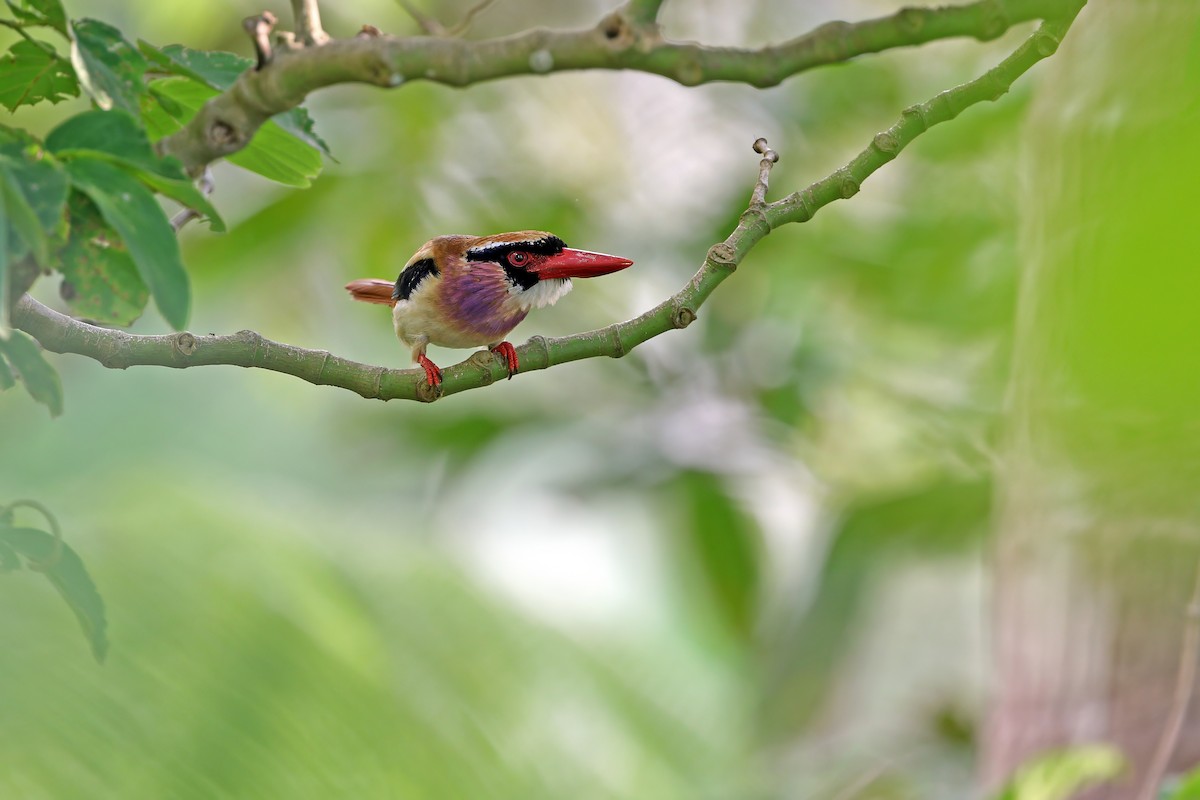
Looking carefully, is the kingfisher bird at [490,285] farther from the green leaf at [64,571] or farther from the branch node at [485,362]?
the green leaf at [64,571]

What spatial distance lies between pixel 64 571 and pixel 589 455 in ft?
7.91

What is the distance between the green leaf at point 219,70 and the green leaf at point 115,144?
175 mm

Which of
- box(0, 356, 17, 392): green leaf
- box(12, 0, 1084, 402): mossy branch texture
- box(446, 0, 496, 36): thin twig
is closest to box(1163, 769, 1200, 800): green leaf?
box(12, 0, 1084, 402): mossy branch texture

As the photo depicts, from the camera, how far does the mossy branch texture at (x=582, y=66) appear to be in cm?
77

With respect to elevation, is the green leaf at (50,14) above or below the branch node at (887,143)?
below

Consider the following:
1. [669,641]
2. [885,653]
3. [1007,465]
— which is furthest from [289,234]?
[885,653]

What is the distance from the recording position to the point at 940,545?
342 centimetres

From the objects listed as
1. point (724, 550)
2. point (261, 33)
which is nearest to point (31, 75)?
point (261, 33)

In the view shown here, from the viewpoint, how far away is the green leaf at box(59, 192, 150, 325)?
29.7 inches

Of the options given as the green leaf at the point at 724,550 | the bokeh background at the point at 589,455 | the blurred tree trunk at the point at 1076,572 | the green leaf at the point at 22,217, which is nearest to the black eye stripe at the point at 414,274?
the green leaf at the point at 22,217

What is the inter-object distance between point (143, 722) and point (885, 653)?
347cm

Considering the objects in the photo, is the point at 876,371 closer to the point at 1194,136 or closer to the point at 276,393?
the point at 276,393

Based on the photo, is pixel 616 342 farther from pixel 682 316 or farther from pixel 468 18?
pixel 468 18

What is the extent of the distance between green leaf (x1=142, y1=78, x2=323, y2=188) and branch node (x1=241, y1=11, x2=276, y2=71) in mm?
120
